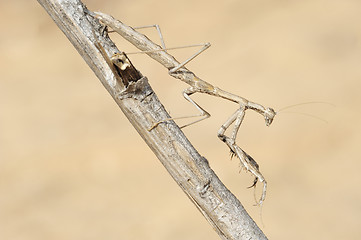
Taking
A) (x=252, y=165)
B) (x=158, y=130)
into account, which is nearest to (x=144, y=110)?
(x=158, y=130)

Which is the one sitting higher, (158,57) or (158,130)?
(158,57)

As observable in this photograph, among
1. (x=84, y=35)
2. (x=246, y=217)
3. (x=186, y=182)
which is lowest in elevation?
(x=246, y=217)

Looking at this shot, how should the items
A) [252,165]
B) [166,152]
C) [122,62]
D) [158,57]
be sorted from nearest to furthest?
[122,62]
[166,152]
[252,165]
[158,57]

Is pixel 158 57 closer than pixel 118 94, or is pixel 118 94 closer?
pixel 118 94

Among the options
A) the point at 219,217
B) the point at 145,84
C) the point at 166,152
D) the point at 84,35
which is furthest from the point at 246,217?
the point at 84,35

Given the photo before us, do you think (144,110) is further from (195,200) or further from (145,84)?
(195,200)

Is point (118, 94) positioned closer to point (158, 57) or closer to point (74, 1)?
point (74, 1)

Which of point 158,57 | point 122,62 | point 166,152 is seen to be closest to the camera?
point 122,62
